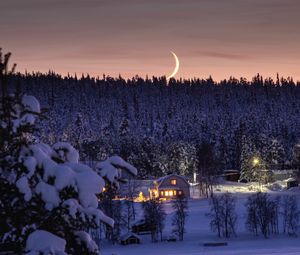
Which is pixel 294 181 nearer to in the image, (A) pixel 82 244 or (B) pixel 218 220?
(B) pixel 218 220

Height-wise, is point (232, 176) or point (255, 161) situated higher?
point (255, 161)

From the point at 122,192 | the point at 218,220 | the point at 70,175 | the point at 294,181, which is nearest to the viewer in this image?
the point at 70,175

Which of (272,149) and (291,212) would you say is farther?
(272,149)

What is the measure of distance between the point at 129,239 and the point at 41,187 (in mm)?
60536

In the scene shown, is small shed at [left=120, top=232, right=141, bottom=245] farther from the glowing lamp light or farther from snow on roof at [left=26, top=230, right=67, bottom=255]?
snow on roof at [left=26, top=230, right=67, bottom=255]

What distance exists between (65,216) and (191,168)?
112909 millimetres

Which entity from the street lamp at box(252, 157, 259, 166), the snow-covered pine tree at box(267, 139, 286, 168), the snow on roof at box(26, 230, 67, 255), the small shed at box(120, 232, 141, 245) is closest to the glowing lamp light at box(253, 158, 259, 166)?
the street lamp at box(252, 157, 259, 166)

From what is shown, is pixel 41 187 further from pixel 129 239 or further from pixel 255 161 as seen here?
pixel 255 161

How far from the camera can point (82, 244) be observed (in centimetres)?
589

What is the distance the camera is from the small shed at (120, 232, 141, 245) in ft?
210

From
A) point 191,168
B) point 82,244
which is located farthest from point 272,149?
point 82,244

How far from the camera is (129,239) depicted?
212 feet

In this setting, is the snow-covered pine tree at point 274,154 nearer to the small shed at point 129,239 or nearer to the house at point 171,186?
the house at point 171,186

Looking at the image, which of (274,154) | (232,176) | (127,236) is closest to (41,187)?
(127,236)
